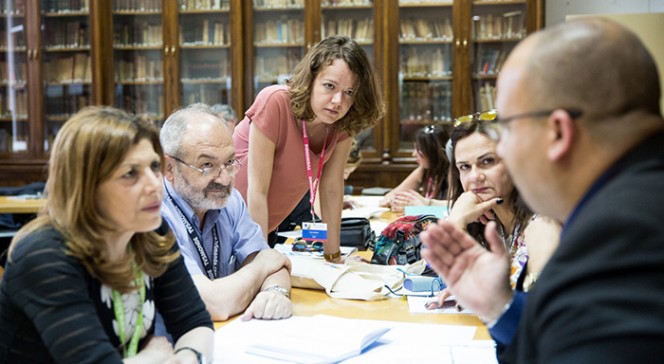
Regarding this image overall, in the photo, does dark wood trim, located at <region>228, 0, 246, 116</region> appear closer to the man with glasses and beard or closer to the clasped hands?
the man with glasses and beard

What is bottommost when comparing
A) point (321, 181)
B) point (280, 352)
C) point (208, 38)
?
point (280, 352)

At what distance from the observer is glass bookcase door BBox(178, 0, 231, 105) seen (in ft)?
21.2

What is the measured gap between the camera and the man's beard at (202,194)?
220cm

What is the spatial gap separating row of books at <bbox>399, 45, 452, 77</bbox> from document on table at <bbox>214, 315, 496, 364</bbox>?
14.9ft

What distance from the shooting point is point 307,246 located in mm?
3262

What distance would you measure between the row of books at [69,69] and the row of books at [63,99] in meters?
0.07

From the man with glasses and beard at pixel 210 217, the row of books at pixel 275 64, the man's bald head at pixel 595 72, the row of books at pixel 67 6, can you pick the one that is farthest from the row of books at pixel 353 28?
the man's bald head at pixel 595 72

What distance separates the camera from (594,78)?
888 mm

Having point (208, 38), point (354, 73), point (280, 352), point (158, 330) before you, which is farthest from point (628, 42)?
point (208, 38)

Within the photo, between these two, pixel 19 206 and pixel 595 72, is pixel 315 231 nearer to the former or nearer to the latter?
pixel 595 72

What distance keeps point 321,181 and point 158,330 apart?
1.50 meters

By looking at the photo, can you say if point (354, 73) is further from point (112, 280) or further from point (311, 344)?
point (112, 280)

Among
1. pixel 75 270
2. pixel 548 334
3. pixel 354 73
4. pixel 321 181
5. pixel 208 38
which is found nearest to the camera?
pixel 548 334

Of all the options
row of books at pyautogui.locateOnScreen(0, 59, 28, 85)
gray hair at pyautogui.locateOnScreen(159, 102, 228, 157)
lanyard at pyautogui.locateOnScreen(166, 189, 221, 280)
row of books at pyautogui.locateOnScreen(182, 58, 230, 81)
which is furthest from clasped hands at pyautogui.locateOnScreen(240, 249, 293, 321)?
row of books at pyautogui.locateOnScreen(0, 59, 28, 85)
